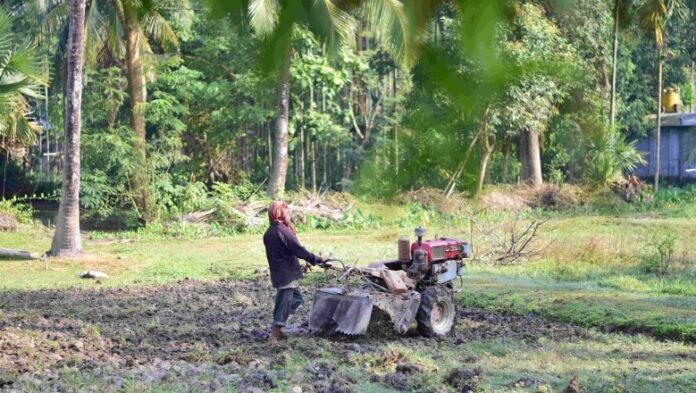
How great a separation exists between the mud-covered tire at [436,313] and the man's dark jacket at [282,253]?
1.32 metres

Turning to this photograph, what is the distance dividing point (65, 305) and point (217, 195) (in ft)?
38.4

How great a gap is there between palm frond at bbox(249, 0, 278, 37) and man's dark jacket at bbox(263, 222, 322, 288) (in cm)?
751

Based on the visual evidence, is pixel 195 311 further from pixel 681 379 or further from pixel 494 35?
pixel 494 35

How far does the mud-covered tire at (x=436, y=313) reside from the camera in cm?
973

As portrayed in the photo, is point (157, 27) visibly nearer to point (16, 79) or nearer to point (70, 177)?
point (16, 79)

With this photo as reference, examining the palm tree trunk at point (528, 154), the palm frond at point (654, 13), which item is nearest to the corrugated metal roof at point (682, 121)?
the palm tree trunk at point (528, 154)

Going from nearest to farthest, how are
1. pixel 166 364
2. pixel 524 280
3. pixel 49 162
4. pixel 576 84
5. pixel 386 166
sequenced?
pixel 576 84, pixel 386 166, pixel 166 364, pixel 524 280, pixel 49 162

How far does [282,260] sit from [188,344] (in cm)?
130

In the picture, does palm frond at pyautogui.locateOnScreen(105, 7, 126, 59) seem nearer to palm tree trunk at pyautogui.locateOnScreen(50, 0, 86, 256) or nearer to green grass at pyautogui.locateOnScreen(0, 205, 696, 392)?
green grass at pyautogui.locateOnScreen(0, 205, 696, 392)

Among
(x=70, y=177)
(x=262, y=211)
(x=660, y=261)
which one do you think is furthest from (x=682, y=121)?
(x=70, y=177)

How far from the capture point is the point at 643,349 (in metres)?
9.24

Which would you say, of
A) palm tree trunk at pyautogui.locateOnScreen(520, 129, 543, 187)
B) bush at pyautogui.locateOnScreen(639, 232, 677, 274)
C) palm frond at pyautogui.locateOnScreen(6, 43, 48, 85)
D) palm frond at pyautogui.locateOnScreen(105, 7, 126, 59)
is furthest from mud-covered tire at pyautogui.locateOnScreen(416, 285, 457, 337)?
palm frond at pyautogui.locateOnScreen(6, 43, 48, 85)

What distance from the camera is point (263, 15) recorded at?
1.54 m

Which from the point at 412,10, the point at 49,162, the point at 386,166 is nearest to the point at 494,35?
the point at 412,10
